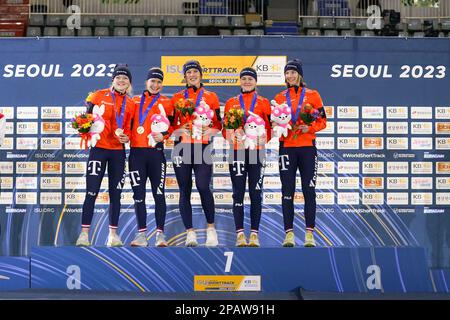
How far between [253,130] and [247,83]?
465 millimetres

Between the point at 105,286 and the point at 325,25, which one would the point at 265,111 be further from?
the point at 325,25

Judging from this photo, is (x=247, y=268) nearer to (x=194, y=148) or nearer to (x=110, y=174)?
(x=194, y=148)

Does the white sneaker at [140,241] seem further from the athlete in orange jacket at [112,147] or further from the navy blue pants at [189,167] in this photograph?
the navy blue pants at [189,167]

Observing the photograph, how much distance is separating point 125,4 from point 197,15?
4.15 ft

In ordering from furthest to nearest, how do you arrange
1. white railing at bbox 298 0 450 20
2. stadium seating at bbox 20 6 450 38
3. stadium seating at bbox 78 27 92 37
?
white railing at bbox 298 0 450 20, stadium seating at bbox 20 6 450 38, stadium seating at bbox 78 27 92 37

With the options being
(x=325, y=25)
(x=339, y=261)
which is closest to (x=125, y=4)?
(x=325, y=25)

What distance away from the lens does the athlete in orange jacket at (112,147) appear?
22.5 ft

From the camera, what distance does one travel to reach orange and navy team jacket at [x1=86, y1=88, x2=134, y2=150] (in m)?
6.86

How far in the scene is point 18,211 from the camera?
8898 millimetres

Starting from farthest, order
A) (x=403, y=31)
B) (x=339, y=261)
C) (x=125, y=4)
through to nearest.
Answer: (x=125, y=4) < (x=403, y=31) < (x=339, y=261)

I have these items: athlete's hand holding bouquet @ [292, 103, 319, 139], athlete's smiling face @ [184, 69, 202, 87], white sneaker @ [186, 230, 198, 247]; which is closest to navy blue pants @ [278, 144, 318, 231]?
athlete's hand holding bouquet @ [292, 103, 319, 139]

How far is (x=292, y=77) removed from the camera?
6938 millimetres

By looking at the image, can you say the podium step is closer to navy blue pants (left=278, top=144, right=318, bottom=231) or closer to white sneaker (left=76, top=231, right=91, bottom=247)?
white sneaker (left=76, top=231, right=91, bottom=247)

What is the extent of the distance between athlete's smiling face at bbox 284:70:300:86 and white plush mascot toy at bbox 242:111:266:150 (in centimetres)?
46
